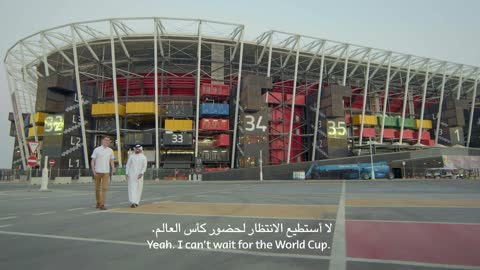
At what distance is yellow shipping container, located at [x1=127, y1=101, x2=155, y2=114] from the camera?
48.2 metres

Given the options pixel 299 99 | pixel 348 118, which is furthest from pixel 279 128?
pixel 348 118

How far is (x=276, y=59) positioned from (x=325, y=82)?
40.0ft

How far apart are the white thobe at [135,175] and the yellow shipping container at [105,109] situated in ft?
146

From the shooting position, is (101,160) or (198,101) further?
(198,101)

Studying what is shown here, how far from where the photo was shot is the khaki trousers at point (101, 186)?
7.91 m

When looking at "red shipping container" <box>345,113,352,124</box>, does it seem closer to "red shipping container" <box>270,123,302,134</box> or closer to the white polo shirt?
"red shipping container" <box>270,123,302,134</box>

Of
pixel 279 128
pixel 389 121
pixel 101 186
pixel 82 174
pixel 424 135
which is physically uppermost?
pixel 389 121

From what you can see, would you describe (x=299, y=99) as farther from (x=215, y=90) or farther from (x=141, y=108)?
(x=141, y=108)

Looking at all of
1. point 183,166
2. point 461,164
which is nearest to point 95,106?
point 183,166

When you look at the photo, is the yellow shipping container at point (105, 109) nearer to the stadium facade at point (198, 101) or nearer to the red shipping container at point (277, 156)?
the stadium facade at point (198, 101)

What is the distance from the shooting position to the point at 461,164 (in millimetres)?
46969

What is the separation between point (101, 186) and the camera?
840 centimetres

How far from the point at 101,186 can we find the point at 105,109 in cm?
4537

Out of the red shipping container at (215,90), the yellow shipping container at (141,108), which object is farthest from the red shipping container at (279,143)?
the yellow shipping container at (141,108)
